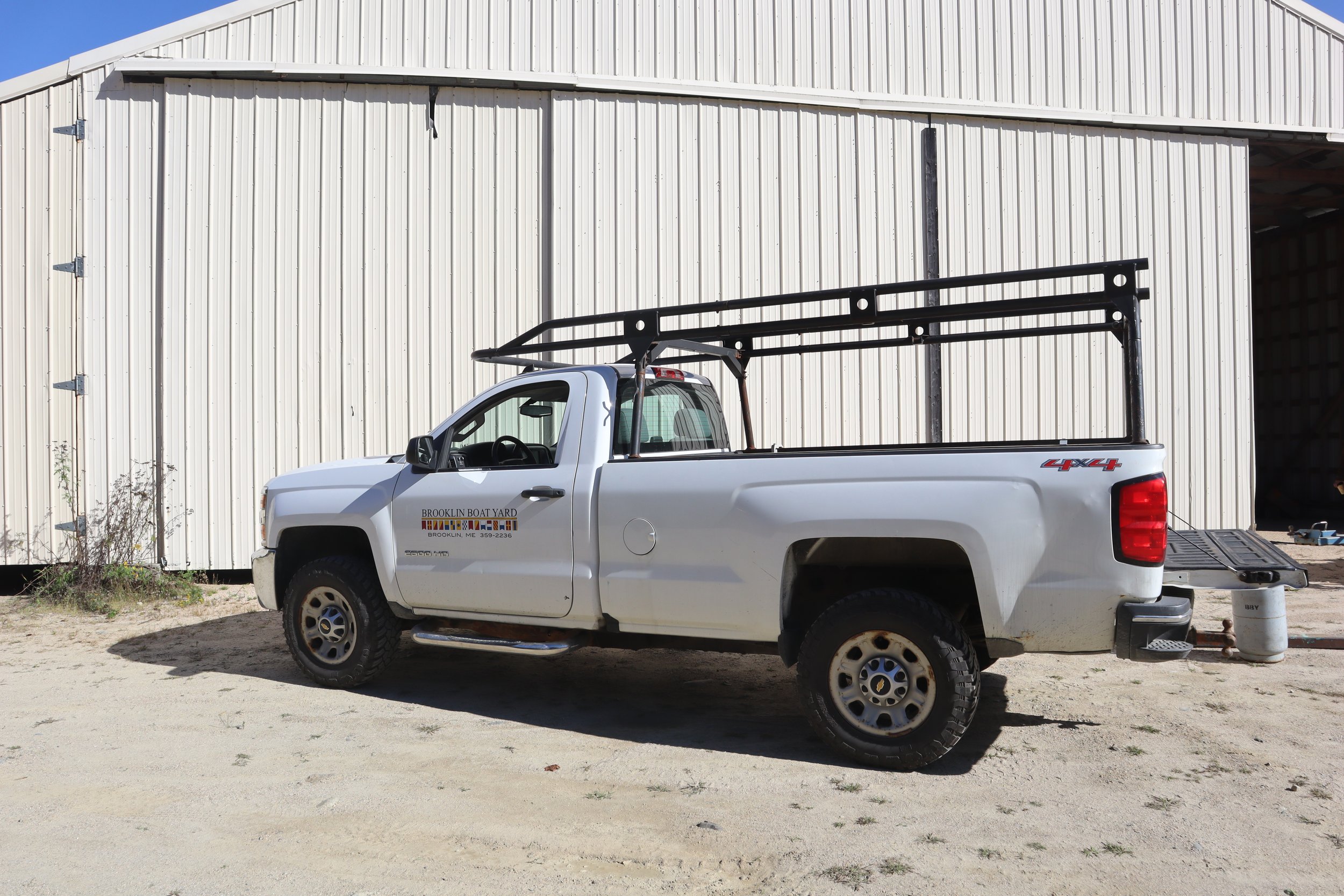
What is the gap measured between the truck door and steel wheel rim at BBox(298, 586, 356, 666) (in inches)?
19.5

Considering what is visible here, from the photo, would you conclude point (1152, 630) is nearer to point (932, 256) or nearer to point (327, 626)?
point (327, 626)

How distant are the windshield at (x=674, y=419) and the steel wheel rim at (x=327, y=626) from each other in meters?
2.09

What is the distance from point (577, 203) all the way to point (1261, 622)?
8010 millimetres

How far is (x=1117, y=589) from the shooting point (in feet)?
13.4

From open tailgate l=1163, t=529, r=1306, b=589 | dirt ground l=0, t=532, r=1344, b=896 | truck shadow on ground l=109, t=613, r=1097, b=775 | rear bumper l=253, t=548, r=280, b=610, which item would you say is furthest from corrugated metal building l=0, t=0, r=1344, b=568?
open tailgate l=1163, t=529, r=1306, b=589

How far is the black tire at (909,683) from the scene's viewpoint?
425 cm

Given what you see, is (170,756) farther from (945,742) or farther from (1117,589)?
(1117,589)

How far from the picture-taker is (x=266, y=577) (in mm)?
6289

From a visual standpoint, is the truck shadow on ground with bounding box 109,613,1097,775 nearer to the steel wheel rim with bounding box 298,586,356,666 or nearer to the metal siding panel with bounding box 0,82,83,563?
the steel wheel rim with bounding box 298,586,356,666

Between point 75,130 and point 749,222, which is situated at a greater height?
point 75,130

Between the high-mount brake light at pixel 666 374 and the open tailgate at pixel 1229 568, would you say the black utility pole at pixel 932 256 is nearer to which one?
the high-mount brake light at pixel 666 374

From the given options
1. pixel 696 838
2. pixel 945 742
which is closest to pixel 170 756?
pixel 696 838

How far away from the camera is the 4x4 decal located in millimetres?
4031

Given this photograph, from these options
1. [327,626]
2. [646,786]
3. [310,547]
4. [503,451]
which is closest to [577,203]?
[503,451]
